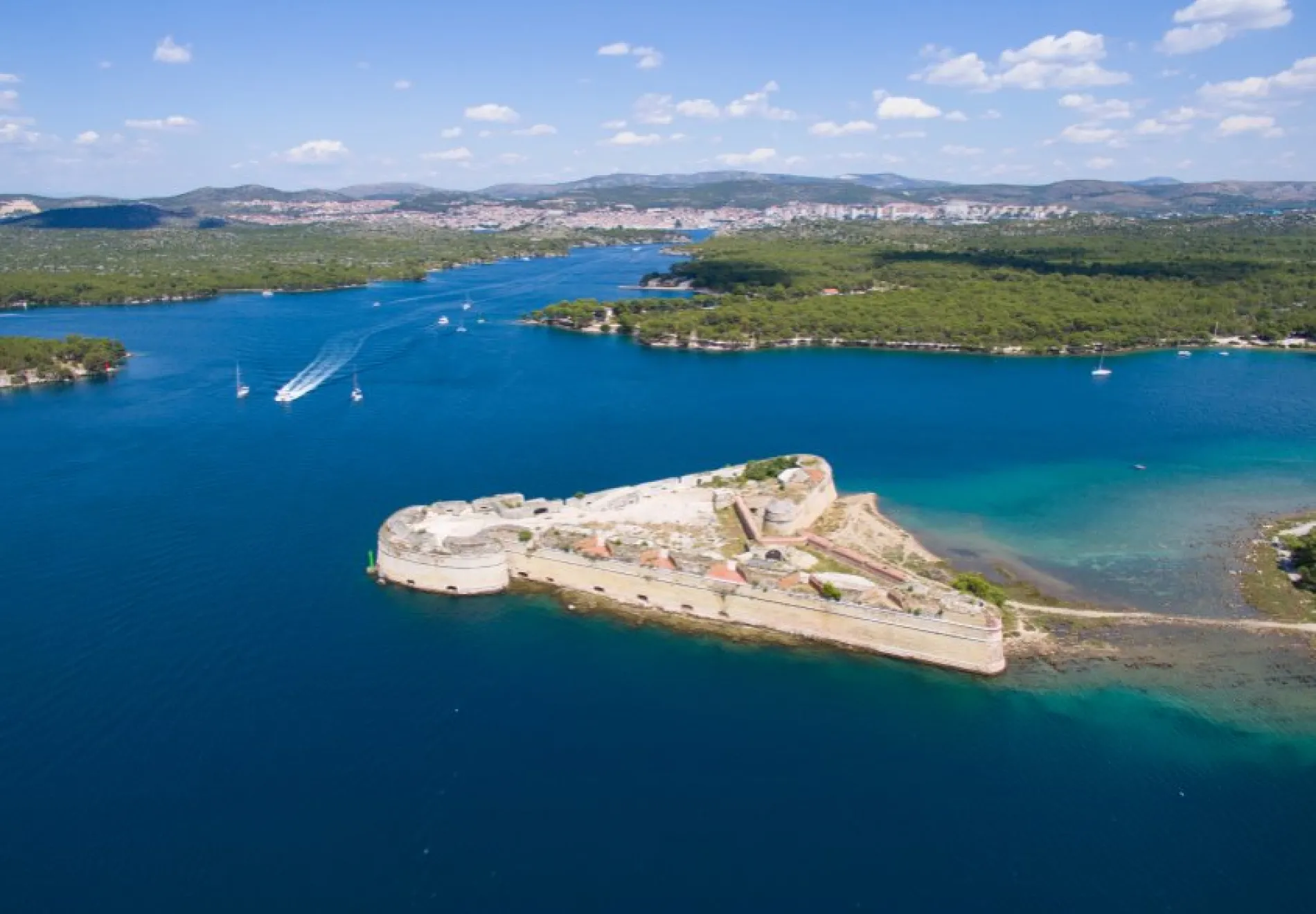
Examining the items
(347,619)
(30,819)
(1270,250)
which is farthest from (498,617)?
(1270,250)

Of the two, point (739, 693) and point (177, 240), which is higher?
point (177, 240)

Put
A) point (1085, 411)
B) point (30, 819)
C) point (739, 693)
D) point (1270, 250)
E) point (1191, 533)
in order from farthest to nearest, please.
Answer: point (1270, 250) → point (1085, 411) → point (1191, 533) → point (739, 693) → point (30, 819)

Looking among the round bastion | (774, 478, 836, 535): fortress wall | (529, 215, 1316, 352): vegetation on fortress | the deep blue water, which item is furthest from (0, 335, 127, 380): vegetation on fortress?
(774, 478, 836, 535): fortress wall

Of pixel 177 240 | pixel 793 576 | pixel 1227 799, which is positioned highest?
pixel 177 240

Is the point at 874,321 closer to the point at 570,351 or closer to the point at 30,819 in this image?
A: the point at 570,351

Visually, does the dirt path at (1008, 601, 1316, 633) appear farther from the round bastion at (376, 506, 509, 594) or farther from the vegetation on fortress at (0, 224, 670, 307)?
the vegetation on fortress at (0, 224, 670, 307)

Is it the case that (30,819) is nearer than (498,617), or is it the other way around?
(30,819)
